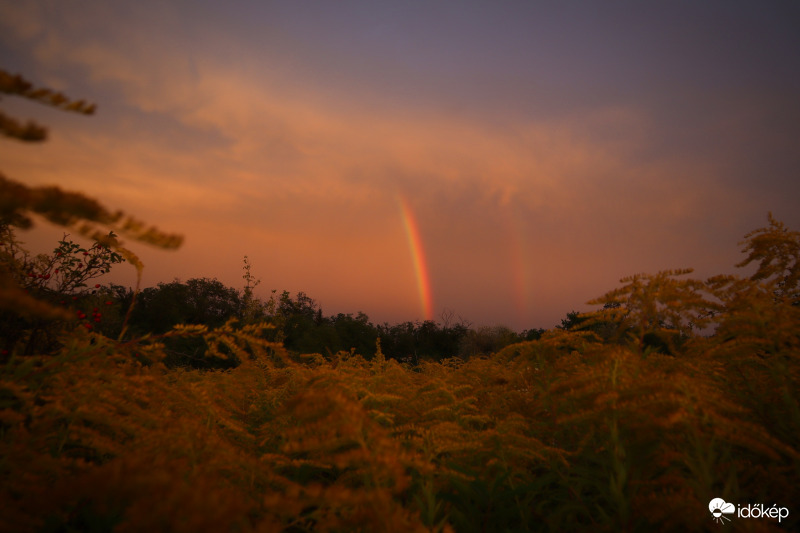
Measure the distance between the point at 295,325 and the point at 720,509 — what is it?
1864 cm

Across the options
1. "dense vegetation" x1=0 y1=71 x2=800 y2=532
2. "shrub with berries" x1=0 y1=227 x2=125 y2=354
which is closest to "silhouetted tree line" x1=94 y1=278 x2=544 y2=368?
"shrub with berries" x1=0 y1=227 x2=125 y2=354

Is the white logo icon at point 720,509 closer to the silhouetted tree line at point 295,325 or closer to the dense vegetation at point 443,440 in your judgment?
the dense vegetation at point 443,440

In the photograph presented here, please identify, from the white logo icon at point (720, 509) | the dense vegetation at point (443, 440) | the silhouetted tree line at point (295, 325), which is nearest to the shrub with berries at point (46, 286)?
the dense vegetation at point (443, 440)

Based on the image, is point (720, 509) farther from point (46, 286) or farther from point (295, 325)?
point (295, 325)

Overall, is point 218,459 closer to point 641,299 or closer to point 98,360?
point 98,360

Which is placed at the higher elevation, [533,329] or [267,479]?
[533,329]

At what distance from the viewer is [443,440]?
74.3 inches

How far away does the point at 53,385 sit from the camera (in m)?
1.89

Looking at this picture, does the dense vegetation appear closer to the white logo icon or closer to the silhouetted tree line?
the white logo icon

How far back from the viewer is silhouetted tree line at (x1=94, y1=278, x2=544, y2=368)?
16.9 m

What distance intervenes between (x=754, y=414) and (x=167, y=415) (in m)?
2.93

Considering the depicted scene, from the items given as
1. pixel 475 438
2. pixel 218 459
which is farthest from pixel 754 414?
pixel 218 459

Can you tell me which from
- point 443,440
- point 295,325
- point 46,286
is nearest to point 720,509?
point 443,440

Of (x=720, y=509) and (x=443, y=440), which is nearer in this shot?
(x=720, y=509)
